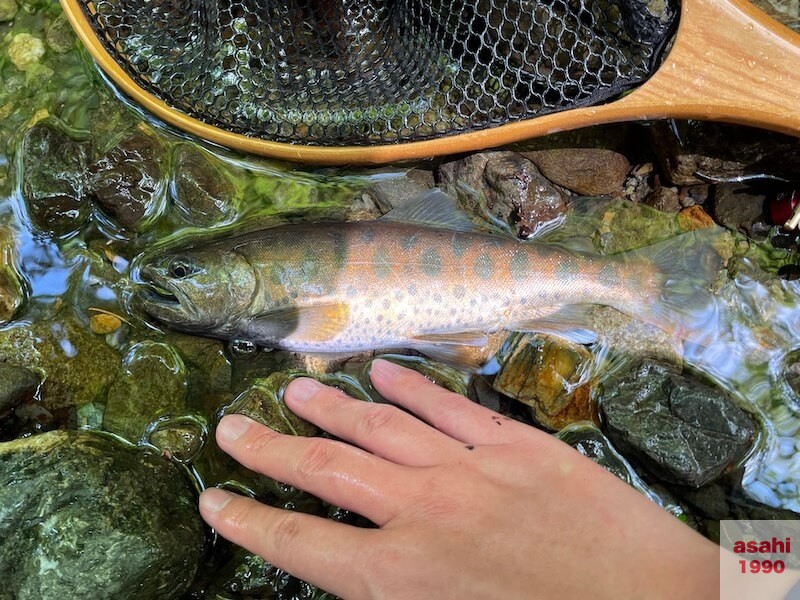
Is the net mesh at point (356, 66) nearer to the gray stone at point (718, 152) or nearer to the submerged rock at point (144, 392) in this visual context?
the gray stone at point (718, 152)

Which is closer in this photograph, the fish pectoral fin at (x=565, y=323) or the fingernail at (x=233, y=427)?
the fingernail at (x=233, y=427)

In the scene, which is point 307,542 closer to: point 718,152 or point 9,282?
point 9,282

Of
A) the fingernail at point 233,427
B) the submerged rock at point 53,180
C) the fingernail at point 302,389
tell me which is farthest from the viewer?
the submerged rock at point 53,180

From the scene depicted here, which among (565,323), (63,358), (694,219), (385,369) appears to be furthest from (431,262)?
(63,358)

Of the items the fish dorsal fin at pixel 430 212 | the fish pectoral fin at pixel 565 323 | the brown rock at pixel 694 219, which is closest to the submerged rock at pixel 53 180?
the fish dorsal fin at pixel 430 212

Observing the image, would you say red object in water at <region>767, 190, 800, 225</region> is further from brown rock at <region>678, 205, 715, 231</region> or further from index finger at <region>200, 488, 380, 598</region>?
index finger at <region>200, 488, 380, 598</region>

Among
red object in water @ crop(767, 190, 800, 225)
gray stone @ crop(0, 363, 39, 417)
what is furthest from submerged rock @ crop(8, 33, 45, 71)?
red object in water @ crop(767, 190, 800, 225)

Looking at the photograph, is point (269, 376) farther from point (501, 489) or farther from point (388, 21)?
point (388, 21)
